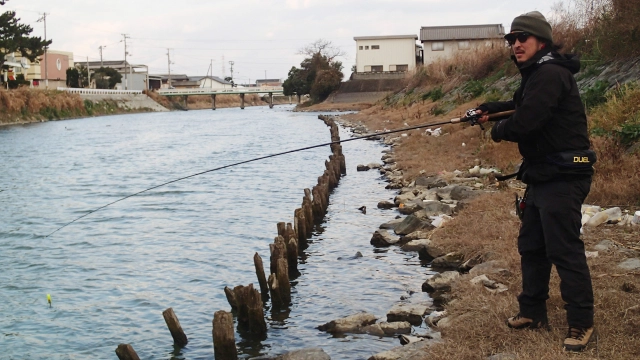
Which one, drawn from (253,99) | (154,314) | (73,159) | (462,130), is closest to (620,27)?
(462,130)

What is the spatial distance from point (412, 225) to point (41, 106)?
5693 cm

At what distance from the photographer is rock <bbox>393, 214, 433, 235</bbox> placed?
11422 millimetres

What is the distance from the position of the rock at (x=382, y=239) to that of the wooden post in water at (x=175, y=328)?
14.3ft

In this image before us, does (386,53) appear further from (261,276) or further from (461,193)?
(261,276)

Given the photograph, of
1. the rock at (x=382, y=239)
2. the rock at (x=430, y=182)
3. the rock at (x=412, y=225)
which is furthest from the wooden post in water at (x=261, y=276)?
the rock at (x=430, y=182)

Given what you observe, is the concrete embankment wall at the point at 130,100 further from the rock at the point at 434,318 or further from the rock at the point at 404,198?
the rock at the point at 434,318

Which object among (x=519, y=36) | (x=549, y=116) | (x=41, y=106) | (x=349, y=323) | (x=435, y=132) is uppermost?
(x=519, y=36)

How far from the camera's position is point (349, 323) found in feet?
24.7

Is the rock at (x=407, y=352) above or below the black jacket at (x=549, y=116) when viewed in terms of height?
below

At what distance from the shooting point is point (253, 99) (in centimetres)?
15025

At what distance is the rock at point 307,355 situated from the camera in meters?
6.46

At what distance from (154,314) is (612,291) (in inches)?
204

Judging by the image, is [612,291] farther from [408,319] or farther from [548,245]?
[408,319]

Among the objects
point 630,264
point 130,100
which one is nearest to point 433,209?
point 630,264
